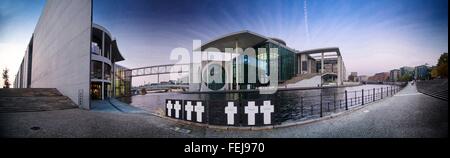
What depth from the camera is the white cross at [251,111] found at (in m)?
2.43

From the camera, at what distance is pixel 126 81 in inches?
469

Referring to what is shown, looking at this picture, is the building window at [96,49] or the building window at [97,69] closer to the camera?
the building window at [97,69]

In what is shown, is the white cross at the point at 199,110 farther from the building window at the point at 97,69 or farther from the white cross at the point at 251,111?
the building window at the point at 97,69

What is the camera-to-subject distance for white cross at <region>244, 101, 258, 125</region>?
2.43 m

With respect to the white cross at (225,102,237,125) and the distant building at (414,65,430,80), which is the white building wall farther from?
the distant building at (414,65,430,80)

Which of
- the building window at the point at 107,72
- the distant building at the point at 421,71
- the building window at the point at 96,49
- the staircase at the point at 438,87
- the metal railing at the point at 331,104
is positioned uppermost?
the building window at the point at 96,49

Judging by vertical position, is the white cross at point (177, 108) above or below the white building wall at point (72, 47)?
below

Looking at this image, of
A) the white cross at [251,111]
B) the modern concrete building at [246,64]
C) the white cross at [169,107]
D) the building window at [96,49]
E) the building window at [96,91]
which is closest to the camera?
the white cross at [251,111]

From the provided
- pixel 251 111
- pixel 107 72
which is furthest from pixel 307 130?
pixel 107 72

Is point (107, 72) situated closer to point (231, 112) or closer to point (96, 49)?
point (96, 49)

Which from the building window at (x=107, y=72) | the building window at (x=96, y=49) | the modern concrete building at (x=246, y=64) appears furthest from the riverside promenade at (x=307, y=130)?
the building window at (x=96, y=49)

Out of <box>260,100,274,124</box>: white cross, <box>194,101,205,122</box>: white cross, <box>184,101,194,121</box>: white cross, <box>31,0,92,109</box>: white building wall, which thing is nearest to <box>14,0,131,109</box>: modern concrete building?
<box>31,0,92,109</box>: white building wall
